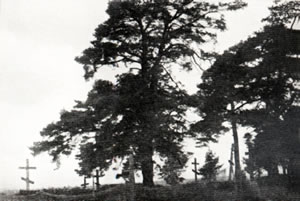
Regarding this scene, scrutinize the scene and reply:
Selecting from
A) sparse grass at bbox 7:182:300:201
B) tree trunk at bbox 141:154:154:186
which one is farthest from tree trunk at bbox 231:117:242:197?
tree trunk at bbox 141:154:154:186

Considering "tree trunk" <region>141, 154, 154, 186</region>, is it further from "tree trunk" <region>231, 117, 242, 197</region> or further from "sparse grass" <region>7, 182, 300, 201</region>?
"tree trunk" <region>231, 117, 242, 197</region>

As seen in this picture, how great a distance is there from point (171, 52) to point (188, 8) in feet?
8.30

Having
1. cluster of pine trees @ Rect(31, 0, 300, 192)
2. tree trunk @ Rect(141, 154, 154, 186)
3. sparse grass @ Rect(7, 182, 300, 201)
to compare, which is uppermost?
cluster of pine trees @ Rect(31, 0, 300, 192)

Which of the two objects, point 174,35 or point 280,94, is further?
point 280,94

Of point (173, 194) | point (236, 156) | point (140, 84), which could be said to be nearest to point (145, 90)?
point (140, 84)

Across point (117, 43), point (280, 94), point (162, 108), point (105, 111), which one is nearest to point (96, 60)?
point (117, 43)

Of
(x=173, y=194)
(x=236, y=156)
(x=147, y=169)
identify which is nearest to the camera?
(x=173, y=194)

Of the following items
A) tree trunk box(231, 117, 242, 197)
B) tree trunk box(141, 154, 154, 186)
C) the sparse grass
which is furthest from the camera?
tree trunk box(231, 117, 242, 197)

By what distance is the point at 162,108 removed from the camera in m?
18.2

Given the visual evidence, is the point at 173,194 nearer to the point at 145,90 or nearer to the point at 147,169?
the point at 147,169

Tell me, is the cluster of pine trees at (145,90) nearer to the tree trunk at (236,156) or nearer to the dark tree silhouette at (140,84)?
the dark tree silhouette at (140,84)

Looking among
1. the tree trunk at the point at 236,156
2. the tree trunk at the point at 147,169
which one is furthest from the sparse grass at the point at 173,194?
the tree trunk at the point at 236,156

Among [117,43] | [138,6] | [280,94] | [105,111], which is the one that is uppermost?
[138,6]

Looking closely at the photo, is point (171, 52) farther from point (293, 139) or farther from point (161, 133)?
point (293, 139)
